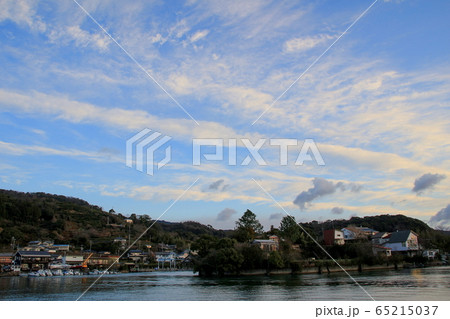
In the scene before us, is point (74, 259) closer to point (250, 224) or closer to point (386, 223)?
point (250, 224)

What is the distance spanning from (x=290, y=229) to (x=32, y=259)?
139ft

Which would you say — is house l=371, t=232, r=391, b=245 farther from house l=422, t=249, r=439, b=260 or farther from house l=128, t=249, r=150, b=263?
house l=128, t=249, r=150, b=263

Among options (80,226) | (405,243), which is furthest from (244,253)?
(80,226)

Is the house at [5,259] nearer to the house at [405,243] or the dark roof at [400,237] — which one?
the house at [405,243]

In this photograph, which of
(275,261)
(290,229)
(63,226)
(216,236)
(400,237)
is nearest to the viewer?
(275,261)

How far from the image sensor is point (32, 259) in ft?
199

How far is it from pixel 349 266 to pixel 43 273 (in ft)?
129

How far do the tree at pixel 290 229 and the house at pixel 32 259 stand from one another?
129 feet

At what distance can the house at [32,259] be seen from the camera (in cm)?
5925

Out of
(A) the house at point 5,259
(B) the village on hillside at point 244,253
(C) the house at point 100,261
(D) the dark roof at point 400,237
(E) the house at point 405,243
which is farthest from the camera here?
(C) the house at point 100,261

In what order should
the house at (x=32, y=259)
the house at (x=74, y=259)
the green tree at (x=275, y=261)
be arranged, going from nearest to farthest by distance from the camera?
the green tree at (x=275, y=261), the house at (x=32, y=259), the house at (x=74, y=259)

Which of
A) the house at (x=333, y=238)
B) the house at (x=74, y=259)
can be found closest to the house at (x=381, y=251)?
the house at (x=333, y=238)

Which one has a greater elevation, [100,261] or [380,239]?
[380,239]
